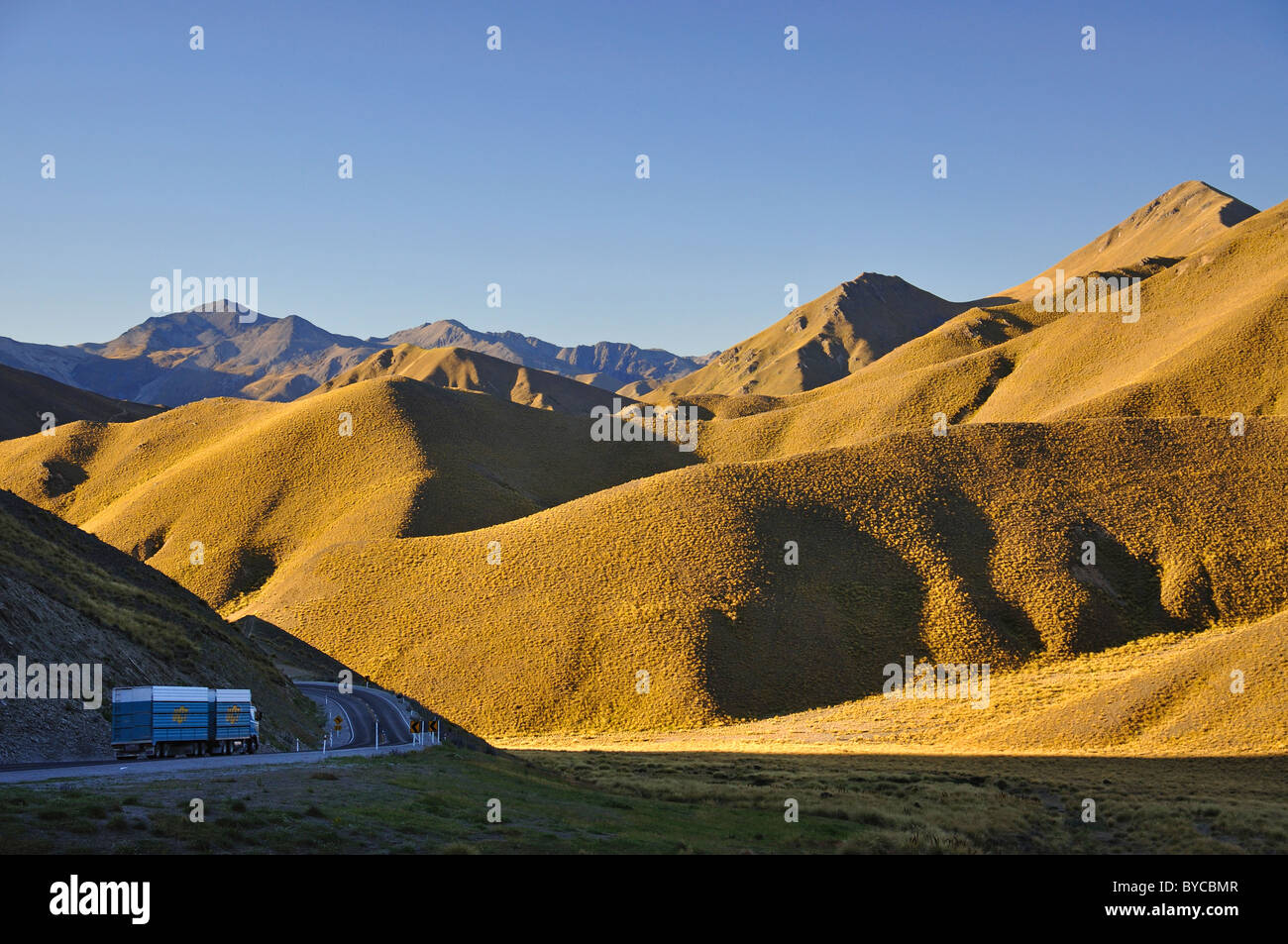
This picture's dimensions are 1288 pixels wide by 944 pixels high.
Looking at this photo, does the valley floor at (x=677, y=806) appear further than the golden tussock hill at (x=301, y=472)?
No

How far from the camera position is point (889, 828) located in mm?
28391

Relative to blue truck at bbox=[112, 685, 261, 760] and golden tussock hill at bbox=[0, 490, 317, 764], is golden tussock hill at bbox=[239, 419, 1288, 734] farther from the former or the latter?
blue truck at bbox=[112, 685, 261, 760]

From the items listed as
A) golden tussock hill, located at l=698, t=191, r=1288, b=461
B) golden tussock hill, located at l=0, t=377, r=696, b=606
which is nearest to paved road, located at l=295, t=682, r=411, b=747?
golden tussock hill, located at l=0, t=377, r=696, b=606

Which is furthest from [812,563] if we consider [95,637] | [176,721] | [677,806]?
[176,721]

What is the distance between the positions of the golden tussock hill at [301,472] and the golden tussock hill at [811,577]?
1724 cm

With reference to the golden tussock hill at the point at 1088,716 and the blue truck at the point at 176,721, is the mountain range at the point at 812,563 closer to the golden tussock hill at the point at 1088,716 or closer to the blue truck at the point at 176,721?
the golden tussock hill at the point at 1088,716

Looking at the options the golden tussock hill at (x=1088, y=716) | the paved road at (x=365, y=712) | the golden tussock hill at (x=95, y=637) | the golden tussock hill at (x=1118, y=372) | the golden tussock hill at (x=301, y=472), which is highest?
the golden tussock hill at (x=1118, y=372)

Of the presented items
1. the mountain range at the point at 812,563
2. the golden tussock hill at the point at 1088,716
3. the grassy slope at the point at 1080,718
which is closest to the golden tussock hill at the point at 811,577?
the mountain range at the point at 812,563

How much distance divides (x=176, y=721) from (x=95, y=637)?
749cm

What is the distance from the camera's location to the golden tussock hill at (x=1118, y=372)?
118938 millimetres

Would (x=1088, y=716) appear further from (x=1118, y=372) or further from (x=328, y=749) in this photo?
(x=1118, y=372)

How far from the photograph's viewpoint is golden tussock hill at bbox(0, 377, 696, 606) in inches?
4523

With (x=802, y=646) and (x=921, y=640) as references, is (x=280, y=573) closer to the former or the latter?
(x=802, y=646)

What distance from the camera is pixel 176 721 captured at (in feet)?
99.5
